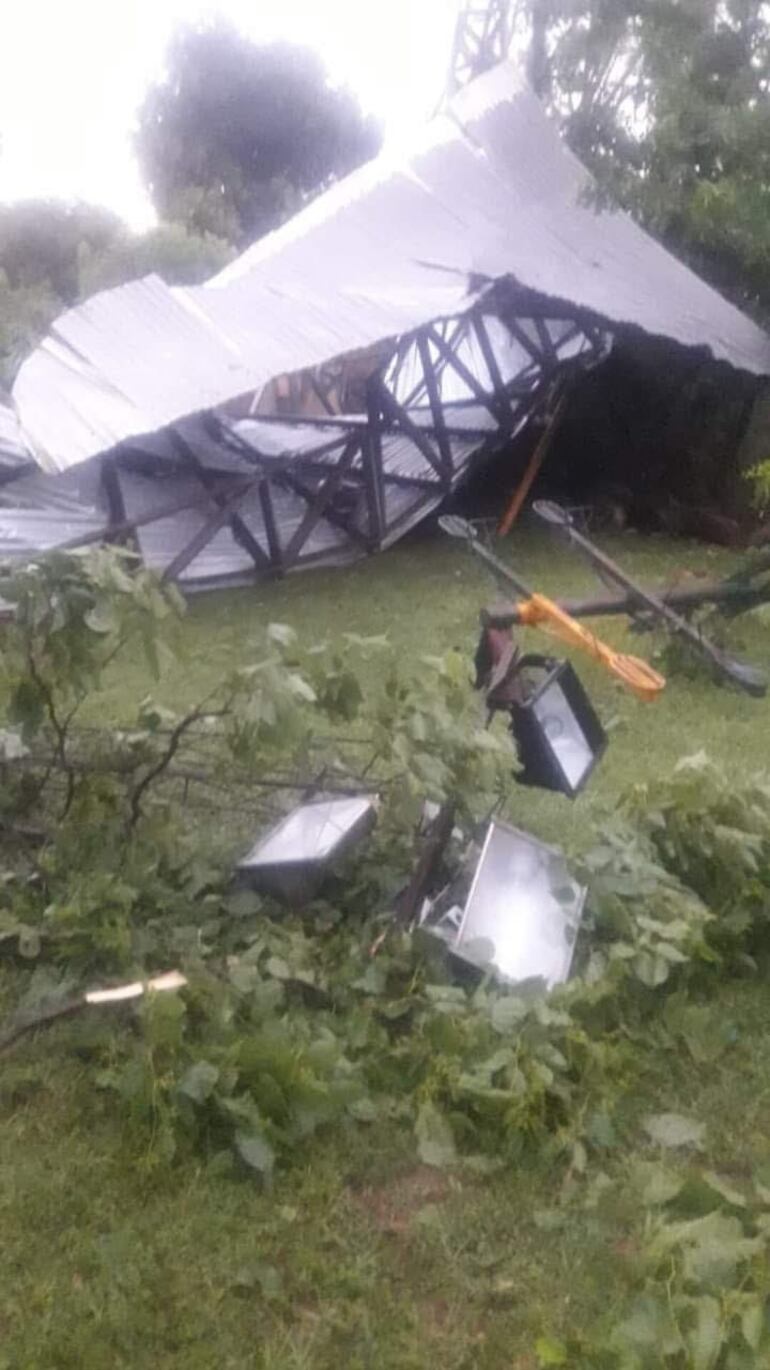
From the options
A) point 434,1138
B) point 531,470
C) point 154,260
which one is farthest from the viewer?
point 154,260

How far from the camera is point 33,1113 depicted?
2.91 m

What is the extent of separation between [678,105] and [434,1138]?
6391 millimetres

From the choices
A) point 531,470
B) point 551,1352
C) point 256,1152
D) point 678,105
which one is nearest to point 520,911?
point 256,1152

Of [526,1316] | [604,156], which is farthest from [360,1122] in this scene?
[604,156]

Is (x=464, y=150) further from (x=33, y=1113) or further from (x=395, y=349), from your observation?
(x=33, y=1113)

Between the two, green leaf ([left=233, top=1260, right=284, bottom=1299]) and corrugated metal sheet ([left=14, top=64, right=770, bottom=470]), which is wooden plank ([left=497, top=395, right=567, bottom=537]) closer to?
corrugated metal sheet ([left=14, top=64, right=770, bottom=470])

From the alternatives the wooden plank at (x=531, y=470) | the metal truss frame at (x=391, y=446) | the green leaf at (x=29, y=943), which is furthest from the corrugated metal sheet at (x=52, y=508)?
the green leaf at (x=29, y=943)

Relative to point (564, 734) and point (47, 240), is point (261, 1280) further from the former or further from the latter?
point (47, 240)

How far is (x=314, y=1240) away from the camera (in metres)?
2.57

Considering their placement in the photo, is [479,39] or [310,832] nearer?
[310,832]

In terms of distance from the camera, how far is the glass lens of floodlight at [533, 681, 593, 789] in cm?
370

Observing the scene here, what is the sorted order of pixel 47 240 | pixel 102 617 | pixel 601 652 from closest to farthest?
pixel 102 617
pixel 601 652
pixel 47 240

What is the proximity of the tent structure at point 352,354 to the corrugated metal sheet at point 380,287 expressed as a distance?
0.06ft

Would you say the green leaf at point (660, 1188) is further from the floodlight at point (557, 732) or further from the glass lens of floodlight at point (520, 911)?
the floodlight at point (557, 732)
